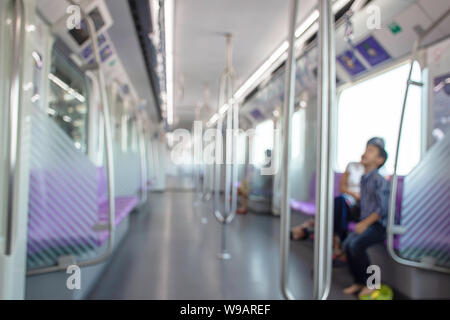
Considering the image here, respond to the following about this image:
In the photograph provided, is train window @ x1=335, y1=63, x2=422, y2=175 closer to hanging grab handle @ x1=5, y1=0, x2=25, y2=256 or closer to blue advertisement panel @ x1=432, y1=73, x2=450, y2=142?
blue advertisement panel @ x1=432, y1=73, x2=450, y2=142

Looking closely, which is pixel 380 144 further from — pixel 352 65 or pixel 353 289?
pixel 353 289

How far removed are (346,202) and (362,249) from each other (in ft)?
2.30

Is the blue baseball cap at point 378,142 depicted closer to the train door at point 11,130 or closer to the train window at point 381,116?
the train window at point 381,116

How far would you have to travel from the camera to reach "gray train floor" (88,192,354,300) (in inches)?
108

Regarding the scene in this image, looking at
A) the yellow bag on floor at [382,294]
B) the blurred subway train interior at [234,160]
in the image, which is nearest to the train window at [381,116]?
the blurred subway train interior at [234,160]

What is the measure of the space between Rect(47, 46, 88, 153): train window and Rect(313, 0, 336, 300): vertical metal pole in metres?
1.76

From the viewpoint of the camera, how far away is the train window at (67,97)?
2.25m

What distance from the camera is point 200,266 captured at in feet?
11.4

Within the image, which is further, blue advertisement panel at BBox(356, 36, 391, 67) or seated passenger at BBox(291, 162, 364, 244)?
seated passenger at BBox(291, 162, 364, 244)

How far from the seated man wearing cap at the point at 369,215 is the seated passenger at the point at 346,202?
19.1 inches

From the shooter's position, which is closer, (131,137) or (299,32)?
(299,32)

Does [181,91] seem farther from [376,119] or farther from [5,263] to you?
[5,263]

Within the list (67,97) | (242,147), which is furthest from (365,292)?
(242,147)

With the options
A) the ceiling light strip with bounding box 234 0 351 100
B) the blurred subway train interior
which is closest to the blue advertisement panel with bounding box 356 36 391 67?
the blurred subway train interior
